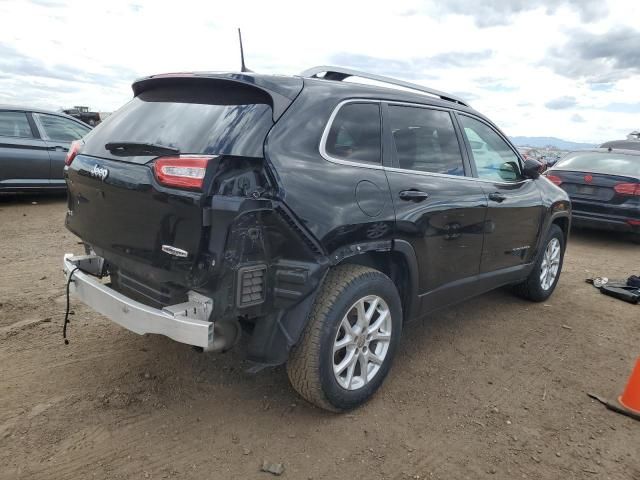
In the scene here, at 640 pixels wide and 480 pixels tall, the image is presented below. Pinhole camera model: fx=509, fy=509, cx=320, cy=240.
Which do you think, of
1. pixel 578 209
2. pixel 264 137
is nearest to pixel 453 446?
pixel 264 137

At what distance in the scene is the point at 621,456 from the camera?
2.82 meters

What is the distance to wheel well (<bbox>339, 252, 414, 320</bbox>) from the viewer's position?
10.4ft

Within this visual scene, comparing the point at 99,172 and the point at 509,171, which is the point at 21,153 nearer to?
the point at 99,172

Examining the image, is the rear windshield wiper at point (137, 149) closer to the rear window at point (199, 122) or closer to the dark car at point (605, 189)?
the rear window at point (199, 122)

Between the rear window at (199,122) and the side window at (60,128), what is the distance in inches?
254

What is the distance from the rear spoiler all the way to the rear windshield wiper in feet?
1.51

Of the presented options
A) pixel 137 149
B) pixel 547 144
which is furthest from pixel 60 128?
pixel 547 144

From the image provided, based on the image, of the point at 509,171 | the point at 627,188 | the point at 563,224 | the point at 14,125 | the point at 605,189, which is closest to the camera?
the point at 509,171

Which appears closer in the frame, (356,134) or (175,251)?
(175,251)

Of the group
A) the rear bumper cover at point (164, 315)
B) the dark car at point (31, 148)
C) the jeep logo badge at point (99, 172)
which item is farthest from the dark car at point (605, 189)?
the dark car at point (31, 148)

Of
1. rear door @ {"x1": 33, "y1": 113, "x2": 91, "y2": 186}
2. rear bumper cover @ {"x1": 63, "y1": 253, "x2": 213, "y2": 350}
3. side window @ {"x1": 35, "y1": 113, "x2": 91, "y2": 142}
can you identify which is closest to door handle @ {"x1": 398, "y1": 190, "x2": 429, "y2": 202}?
rear bumper cover @ {"x1": 63, "y1": 253, "x2": 213, "y2": 350}

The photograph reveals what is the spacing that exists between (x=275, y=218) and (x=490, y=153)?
8.16 feet

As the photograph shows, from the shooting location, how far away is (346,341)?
2.93 metres

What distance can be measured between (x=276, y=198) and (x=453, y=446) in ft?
5.47
